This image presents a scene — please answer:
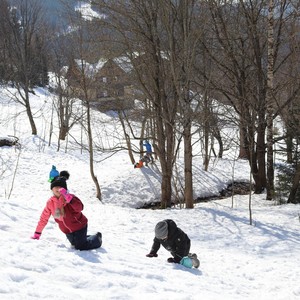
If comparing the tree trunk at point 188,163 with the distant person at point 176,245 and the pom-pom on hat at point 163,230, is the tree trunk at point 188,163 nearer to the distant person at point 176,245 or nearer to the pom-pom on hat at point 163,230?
the distant person at point 176,245

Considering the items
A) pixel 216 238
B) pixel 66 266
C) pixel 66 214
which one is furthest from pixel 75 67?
pixel 66 266

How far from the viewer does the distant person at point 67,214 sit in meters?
5.55

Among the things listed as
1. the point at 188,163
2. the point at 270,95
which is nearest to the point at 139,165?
the point at 188,163

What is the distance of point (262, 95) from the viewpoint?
1416cm

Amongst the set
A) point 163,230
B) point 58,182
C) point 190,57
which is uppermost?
point 190,57

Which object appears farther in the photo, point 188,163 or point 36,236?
point 188,163

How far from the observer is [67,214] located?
5699 millimetres

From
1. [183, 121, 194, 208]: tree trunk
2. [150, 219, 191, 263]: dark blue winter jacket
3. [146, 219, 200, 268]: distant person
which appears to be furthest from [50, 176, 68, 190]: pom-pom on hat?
[183, 121, 194, 208]: tree trunk

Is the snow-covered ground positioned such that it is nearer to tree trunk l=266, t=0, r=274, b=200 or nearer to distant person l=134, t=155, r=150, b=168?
tree trunk l=266, t=0, r=274, b=200

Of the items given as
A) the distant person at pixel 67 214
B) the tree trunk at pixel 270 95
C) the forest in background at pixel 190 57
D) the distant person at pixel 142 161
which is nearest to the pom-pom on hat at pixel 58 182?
the distant person at pixel 67 214

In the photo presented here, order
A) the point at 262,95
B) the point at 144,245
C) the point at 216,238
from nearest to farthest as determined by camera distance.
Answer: the point at 144,245 → the point at 216,238 → the point at 262,95

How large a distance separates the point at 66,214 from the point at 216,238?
4.44 m

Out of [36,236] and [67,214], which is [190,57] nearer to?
[67,214]

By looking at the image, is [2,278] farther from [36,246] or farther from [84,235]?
[84,235]
